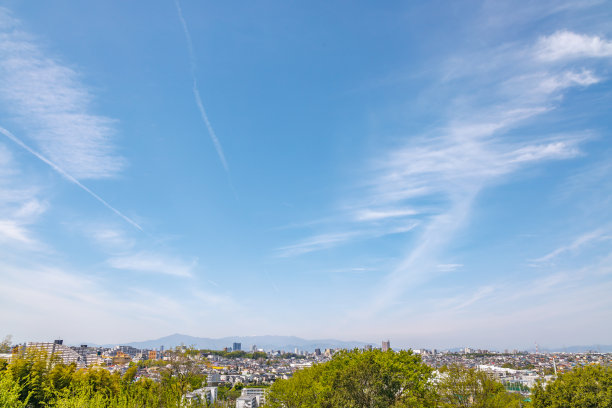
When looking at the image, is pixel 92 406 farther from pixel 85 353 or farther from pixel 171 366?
pixel 85 353

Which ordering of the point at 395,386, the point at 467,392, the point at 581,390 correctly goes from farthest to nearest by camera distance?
the point at 467,392
the point at 395,386
the point at 581,390

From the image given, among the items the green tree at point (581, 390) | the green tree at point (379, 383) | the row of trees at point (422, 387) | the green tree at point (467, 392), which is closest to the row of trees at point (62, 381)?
the green tree at point (379, 383)

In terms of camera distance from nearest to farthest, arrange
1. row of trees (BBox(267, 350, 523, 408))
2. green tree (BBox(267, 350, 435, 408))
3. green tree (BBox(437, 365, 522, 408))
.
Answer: green tree (BBox(267, 350, 435, 408)) → row of trees (BBox(267, 350, 523, 408)) → green tree (BBox(437, 365, 522, 408))

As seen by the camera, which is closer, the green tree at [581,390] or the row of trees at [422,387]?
the green tree at [581,390]

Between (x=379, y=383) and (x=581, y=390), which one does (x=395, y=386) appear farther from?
(x=581, y=390)

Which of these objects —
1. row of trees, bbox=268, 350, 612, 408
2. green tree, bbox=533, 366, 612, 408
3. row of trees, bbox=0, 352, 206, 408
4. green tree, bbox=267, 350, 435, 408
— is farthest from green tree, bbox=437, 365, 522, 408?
row of trees, bbox=0, 352, 206, 408

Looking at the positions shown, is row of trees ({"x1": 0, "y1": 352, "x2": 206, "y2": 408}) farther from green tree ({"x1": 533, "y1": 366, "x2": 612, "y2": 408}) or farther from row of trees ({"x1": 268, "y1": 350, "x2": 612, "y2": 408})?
green tree ({"x1": 533, "y1": 366, "x2": 612, "y2": 408})

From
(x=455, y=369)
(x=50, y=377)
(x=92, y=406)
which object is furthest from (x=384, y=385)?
(x=50, y=377)

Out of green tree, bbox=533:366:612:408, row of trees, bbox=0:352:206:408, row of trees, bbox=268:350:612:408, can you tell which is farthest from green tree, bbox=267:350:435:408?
row of trees, bbox=0:352:206:408

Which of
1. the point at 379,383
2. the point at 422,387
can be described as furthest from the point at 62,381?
the point at 422,387

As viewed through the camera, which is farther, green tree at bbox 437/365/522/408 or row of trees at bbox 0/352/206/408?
green tree at bbox 437/365/522/408

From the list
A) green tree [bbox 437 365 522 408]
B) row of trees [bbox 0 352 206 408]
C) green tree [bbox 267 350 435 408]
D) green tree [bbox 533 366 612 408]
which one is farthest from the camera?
green tree [bbox 437 365 522 408]

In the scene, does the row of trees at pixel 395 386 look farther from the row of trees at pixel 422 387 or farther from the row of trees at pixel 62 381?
the row of trees at pixel 62 381

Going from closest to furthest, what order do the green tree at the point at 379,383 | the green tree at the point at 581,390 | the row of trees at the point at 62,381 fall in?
1. the green tree at the point at 581,390
2. the row of trees at the point at 62,381
3. the green tree at the point at 379,383
